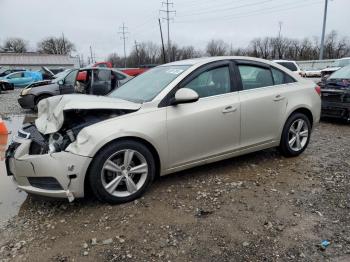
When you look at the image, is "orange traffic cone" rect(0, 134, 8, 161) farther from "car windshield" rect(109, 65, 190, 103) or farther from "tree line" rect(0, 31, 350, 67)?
"tree line" rect(0, 31, 350, 67)

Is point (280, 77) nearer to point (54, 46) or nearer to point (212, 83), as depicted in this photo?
point (212, 83)

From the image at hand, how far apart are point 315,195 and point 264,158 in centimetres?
136

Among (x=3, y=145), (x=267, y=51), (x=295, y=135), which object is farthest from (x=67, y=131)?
(x=267, y=51)

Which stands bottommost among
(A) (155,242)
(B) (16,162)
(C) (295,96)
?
(A) (155,242)

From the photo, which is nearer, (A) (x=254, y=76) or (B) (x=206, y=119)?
(B) (x=206, y=119)

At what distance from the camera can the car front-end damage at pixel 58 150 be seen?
322 centimetres

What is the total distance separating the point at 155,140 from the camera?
3.62 m

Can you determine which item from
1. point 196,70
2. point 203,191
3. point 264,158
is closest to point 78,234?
point 203,191

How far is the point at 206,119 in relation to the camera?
395 centimetres

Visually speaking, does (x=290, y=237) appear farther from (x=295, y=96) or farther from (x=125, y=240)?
(x=295, y=96)

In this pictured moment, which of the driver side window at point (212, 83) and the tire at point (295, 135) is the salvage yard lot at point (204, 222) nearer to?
the tire at point (295, 135)

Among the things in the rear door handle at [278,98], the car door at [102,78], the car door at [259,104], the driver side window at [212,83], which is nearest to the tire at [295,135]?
the car door at [259,104]

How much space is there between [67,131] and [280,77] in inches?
125

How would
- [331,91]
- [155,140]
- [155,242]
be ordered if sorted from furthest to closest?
[331,91] < [155,140] < [155,242]
